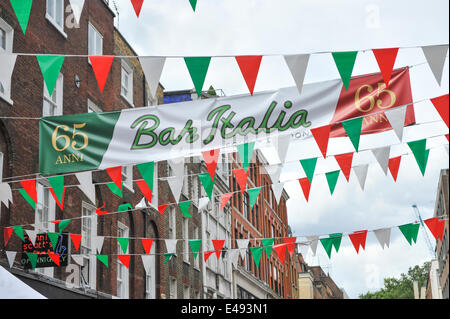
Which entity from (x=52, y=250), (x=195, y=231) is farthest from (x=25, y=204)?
(x=195, y=231)

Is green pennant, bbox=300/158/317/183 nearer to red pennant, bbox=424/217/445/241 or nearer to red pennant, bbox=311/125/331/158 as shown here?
red pennant, bbox=311/125/331/158

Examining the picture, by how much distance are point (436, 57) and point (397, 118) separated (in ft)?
6.02

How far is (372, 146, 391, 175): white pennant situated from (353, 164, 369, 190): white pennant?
986 millimetres

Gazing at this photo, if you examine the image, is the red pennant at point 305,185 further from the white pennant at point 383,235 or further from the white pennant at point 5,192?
the white pennant at point 5,192

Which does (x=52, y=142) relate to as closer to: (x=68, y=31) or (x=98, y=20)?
(x=68, y=31)

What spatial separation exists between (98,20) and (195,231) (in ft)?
41.3

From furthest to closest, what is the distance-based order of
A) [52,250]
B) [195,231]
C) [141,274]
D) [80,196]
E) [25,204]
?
[195,231] → [141,274] → [80,196] → [25,204] → [52,250]

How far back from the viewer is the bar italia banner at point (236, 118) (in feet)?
35.7

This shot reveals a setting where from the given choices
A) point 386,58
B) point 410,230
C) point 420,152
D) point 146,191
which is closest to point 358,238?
point 410,230

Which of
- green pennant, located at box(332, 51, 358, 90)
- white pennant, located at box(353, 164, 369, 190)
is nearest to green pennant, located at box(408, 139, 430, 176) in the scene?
white pennant, located at box(353, 164, 369, 190)

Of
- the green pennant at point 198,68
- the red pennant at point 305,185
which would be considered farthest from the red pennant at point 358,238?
the green pennant at point 198,68

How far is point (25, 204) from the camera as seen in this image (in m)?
16.3

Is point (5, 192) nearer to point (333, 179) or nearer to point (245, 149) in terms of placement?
point (245, 149)

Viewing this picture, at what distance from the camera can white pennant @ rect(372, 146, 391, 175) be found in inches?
497
